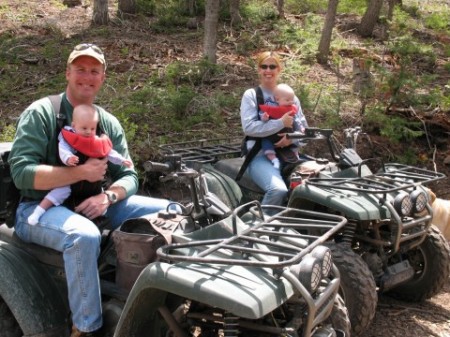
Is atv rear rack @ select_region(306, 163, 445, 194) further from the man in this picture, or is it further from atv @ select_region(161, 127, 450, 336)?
the man

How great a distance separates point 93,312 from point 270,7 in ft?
36.7

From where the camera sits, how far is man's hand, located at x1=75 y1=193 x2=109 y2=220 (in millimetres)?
3547

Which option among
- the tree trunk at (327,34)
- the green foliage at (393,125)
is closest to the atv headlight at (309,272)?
the green foliage at (393,125)

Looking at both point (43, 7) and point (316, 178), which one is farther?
point (43, 7)

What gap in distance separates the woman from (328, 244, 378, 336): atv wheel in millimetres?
1116

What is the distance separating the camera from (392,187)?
4.51 metres

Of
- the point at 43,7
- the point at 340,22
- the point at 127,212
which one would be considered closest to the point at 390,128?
the point at 127,212

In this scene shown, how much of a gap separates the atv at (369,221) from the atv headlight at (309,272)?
1.36 m

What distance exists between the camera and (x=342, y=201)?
14.2 ft

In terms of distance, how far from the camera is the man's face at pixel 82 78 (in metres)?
3.67

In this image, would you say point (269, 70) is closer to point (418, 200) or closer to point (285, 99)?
point (285, 99)

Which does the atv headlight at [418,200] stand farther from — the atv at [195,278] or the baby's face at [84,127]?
the baby's face at [84,127]

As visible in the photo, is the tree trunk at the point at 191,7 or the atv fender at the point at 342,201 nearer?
the atv fender at the point at 342,201

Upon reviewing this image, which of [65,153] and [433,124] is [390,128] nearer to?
[433,124]
